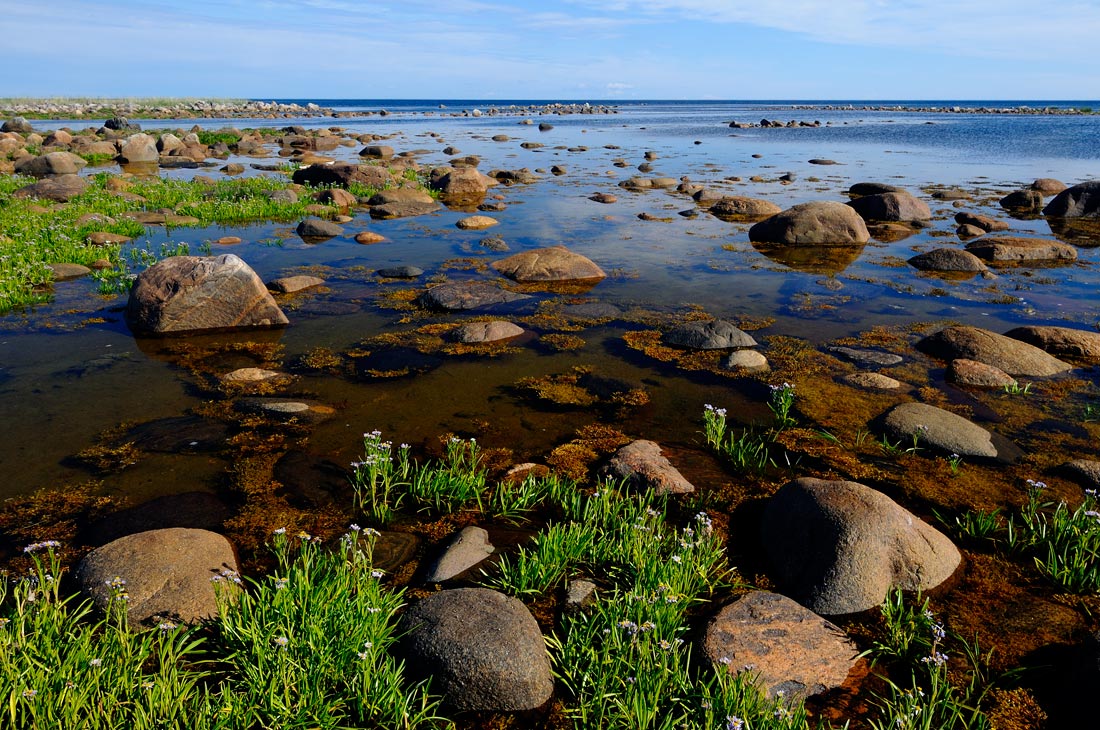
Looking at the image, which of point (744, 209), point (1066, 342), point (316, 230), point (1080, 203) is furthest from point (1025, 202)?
point (316, 230)

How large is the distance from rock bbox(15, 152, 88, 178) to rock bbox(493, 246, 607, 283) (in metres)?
23.8

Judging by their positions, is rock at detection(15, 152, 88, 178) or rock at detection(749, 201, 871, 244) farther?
rock at detection(15, 152, 88, 178)

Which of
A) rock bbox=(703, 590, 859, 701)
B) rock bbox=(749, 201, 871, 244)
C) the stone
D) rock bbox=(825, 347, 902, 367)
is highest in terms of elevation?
rock bbox=(749, 201, 871, 244)

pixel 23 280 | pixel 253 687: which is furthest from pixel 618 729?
pixel 23 280

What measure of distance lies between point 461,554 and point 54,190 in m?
22.9

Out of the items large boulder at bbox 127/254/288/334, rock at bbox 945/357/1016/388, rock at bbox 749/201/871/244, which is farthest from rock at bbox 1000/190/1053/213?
large boulder at bbox 127/254/288/334

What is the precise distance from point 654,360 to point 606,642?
581cm

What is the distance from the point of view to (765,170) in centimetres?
3553

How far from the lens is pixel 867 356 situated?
944 cm

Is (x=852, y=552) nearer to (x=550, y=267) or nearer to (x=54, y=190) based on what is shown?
(x=550, y=267)

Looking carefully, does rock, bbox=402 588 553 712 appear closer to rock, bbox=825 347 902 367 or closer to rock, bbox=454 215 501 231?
rock, bbox=825 347 902 367

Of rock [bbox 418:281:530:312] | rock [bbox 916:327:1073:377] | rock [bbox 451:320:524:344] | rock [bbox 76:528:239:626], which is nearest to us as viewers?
rock [bbox 76:528:239:626]

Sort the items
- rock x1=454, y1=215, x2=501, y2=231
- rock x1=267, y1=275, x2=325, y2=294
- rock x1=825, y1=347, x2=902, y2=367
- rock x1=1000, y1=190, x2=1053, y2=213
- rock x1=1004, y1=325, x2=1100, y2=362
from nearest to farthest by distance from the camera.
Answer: rock x1=825, y1=347, x2=902, y2=367
rock x1=1004, y1=325, x2=1100, y2=362
rock x1=267, y1=275, x2=325, y2=294
rock x1=454, y1=215, x2=501, y2=231
rock x1=1000, y1=190, x2=1053, y2=213

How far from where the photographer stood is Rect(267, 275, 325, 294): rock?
12.5 meters
